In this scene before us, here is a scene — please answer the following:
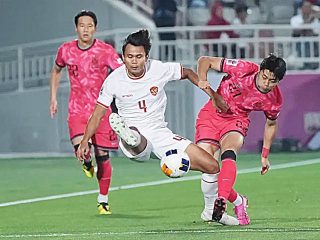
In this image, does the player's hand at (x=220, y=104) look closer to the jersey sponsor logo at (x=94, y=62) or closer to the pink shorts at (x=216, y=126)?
the pink shorts at (x=216, y=126)

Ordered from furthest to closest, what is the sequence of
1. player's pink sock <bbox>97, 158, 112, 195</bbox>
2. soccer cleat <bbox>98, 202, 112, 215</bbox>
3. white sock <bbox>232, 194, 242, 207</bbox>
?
1. player's pink sock <bbox>97, 158, 112, 195</bbox>
2. soccer cleat <bbox>98, 202, 112, 215</bbox>
3. white sock <bbox>232, 194, 242, 207</bbox>

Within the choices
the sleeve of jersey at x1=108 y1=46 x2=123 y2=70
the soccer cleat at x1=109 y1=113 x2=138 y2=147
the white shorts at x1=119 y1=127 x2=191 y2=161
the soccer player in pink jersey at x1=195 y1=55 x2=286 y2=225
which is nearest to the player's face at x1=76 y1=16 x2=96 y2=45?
the sleeve of jersey at x1=108 y1=46 x2=123 y2=70

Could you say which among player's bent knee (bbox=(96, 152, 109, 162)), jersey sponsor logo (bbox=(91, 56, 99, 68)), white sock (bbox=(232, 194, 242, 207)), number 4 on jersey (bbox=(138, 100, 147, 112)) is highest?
jersey sponsor logo (bbox=(91, 56, 99, 68))

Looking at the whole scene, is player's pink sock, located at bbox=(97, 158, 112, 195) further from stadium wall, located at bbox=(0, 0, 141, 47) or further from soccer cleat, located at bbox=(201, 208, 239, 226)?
stadium wall, located at bbox=(0, 0, 141, 47)

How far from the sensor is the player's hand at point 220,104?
13508 millimetres

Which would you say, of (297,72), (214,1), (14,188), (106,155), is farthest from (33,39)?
(106,155)

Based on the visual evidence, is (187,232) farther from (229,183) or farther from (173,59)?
(173,59)

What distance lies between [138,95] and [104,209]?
7.70ft

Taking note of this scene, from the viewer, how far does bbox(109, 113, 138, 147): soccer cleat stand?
12.9 metres

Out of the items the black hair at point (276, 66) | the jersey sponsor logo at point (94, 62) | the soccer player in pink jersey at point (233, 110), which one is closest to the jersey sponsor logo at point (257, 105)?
the soccer player in pink jersey at point (233, 110)

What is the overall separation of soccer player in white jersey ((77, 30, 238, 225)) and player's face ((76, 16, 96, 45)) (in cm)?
195

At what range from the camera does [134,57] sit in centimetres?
1312

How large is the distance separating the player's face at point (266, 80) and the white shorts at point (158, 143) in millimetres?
899

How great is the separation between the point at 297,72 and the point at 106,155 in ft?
35.4
